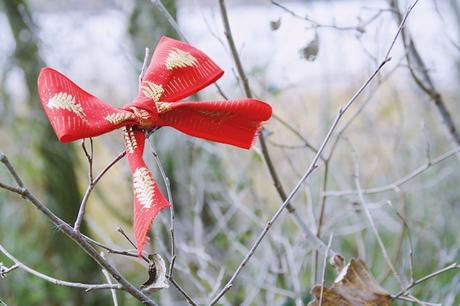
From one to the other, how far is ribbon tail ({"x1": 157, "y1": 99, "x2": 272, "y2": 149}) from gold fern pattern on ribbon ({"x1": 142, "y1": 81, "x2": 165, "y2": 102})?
0.01 m

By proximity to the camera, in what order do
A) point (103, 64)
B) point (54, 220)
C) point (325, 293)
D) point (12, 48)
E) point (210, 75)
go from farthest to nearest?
point (103, 64), point (12, 48), point (325, 293), point (210, 75), point (54, 220)

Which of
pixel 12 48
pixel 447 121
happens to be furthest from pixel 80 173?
pixel 447 121

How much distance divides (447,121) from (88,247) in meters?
0.82

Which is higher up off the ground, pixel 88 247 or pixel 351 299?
pixel 88 247

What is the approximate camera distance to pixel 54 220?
531mm

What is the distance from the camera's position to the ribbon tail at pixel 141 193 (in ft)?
1.80

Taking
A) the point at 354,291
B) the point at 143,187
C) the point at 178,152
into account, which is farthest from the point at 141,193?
the point at 178,152

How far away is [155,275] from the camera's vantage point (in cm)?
60

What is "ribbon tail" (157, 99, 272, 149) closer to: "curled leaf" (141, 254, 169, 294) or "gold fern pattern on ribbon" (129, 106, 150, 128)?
"gold fern pattern on ribbon" (129, 106, 150, 128)

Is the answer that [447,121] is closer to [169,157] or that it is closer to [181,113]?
[181,113]

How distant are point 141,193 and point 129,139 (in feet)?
0.23

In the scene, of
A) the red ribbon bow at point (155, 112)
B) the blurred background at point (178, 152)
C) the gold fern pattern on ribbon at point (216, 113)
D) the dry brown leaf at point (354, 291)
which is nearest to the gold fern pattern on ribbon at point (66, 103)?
the red ribbon bow at point (155, 112)

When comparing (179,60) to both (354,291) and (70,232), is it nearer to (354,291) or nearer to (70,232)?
(70,232)

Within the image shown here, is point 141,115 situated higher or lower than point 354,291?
higher
